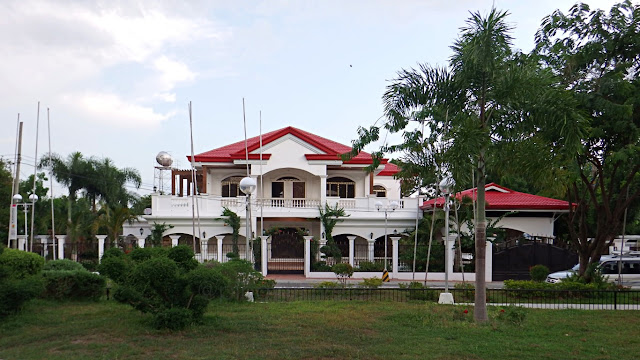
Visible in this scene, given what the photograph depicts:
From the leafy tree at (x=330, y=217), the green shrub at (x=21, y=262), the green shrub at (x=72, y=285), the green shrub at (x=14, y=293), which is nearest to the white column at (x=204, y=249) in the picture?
the leafy tree at (x=330, y=217)

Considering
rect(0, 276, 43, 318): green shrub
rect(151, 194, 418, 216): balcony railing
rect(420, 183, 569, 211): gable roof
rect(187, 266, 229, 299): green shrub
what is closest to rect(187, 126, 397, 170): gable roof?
rect(151, 194, 418, 216): balcony railing

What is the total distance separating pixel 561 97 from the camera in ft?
34.4

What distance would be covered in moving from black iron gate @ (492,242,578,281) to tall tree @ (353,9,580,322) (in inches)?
475

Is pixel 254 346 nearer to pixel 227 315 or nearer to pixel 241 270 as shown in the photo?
pixel 227 315

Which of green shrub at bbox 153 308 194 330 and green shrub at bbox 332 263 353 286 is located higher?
green shrub at bbox 153 308 194 330

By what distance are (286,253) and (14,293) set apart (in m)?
15.6

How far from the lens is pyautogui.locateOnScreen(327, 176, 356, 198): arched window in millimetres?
31312

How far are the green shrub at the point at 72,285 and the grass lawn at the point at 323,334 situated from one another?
0.82 m

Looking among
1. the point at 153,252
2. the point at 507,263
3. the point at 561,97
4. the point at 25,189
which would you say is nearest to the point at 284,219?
the point at 507,263

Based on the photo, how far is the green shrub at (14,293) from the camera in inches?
429

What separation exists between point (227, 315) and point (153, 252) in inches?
78.6

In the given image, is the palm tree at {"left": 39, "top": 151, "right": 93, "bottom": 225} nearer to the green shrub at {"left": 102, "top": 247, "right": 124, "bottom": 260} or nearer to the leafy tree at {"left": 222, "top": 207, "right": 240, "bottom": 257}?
the leafy tree at {"left": 222, "top": 207, "right": 240, "bottom": 257}

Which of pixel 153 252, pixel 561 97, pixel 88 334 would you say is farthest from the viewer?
pixel 153 252

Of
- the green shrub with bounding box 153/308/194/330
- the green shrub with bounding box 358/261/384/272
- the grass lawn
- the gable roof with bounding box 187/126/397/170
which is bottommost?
the green shrub with bounding box 358/261/384/272
